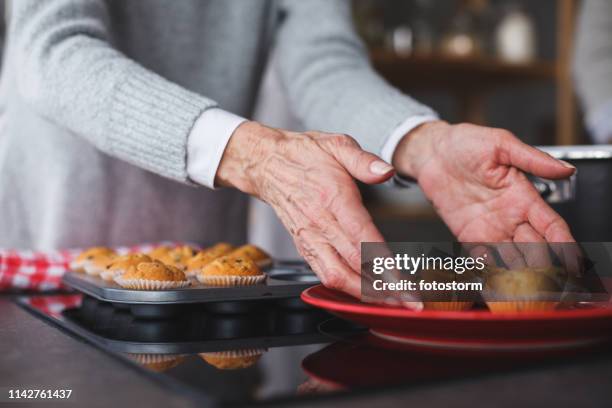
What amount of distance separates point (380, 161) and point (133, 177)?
730 millimetres

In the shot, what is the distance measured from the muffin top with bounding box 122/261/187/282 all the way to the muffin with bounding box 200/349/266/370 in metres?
0.21

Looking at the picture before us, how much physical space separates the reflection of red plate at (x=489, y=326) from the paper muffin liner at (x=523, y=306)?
0.14ft

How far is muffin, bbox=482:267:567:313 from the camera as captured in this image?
53 centimetres

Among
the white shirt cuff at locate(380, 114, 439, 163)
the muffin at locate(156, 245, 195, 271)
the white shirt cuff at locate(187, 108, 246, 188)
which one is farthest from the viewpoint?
the white shirt cuff at locate(380, 114, 439, 163)

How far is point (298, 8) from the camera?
1.34 metres

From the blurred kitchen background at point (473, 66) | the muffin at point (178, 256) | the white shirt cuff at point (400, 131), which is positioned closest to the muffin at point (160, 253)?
the muffin at point (178, 256)

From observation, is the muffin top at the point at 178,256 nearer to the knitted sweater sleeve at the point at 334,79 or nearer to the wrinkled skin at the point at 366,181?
the wrinkled skin at the point at 366,181

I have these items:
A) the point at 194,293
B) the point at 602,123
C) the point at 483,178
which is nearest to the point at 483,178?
the point at 483,178

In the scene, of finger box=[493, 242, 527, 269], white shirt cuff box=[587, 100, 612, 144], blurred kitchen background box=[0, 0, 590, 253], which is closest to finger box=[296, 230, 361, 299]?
finger box=[493, 242, 527, 269]

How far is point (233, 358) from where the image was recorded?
49 cm

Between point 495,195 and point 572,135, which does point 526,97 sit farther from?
point 495,195

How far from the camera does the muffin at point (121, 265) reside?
2.53ft

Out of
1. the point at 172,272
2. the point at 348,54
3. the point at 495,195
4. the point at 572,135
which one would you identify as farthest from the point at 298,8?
the point at 572,135

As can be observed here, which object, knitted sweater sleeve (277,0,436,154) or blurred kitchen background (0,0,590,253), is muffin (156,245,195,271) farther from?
blurred kitchen background (0,0,590,253)
